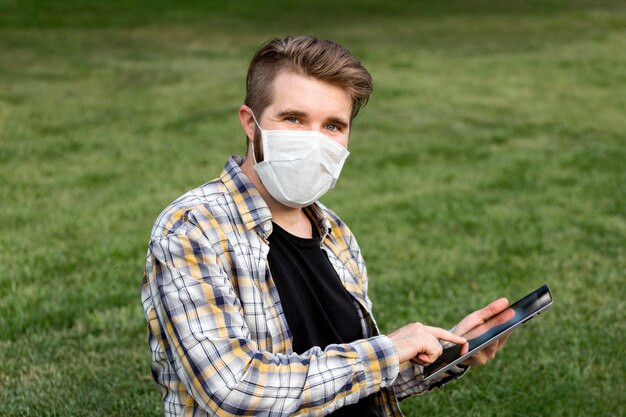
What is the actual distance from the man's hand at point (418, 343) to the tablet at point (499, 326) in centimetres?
14

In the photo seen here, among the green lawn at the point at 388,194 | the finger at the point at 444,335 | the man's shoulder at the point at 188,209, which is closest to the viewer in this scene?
the man's shoulder at the point at 188,209

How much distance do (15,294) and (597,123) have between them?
335 inches

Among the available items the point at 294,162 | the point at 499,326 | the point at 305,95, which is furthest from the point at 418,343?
the point at 305,95

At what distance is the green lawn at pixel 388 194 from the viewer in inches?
186

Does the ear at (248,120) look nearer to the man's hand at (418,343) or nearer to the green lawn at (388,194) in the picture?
the man's hand at (418,343)

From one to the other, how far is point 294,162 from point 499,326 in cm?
78

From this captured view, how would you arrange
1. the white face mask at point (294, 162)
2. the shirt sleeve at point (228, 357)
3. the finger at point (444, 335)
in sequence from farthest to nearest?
1. the white face mask at point (294, 162)
2. the finger at point (444, 335)
3. the shirt sleeve at point (228, 357)

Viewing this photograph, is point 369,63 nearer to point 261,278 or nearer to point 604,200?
point 604,200

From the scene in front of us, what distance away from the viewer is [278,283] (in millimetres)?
2656

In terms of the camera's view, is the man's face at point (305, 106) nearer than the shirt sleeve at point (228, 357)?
No

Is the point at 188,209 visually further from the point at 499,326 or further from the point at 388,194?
the point at 388,194

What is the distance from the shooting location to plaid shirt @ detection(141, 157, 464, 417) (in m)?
2.34

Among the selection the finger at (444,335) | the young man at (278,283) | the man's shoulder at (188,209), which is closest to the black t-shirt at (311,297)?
the young man at (278,283)

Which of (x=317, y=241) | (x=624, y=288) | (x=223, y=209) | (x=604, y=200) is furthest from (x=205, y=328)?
(x=604, y=200)
